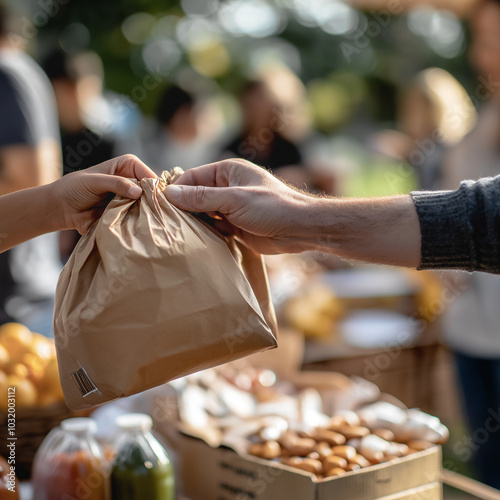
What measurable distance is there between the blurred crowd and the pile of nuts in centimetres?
47

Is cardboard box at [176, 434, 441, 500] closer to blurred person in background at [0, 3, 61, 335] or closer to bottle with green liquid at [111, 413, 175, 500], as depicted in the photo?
bottle with green liquid at [111, 413, 175, 500]

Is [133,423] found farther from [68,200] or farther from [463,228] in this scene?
[463,228]

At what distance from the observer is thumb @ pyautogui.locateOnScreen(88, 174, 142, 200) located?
0.90 meters

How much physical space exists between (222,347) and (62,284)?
0.26m

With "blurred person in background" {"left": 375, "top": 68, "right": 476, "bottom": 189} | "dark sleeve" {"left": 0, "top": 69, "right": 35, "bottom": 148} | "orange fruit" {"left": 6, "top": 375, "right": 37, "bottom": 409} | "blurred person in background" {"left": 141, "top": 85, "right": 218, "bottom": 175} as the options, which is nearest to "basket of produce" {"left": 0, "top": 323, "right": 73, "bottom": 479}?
"orange fruit" {"left": 6, "top": 375, "right": 37, "bottom": 409}

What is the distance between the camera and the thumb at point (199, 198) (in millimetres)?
908

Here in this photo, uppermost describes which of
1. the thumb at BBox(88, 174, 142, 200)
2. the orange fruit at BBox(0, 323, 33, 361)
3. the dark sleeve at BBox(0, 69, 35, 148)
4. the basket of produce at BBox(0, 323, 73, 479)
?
the dark sleeve at BBox(0, 69, 35, 148)

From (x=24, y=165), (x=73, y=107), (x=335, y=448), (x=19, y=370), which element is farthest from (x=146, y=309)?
(x=73, y=107)

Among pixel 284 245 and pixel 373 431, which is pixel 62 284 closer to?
pixel 284 245

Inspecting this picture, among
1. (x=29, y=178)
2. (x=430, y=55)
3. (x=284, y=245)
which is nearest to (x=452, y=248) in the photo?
(x=284, y=245)

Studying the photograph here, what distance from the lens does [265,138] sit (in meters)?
3.35

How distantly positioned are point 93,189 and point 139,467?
470mm

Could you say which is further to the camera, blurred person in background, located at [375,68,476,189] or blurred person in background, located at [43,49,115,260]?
blurred person in background, located at [375,68,476,189]

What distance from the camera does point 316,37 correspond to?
6.20m
